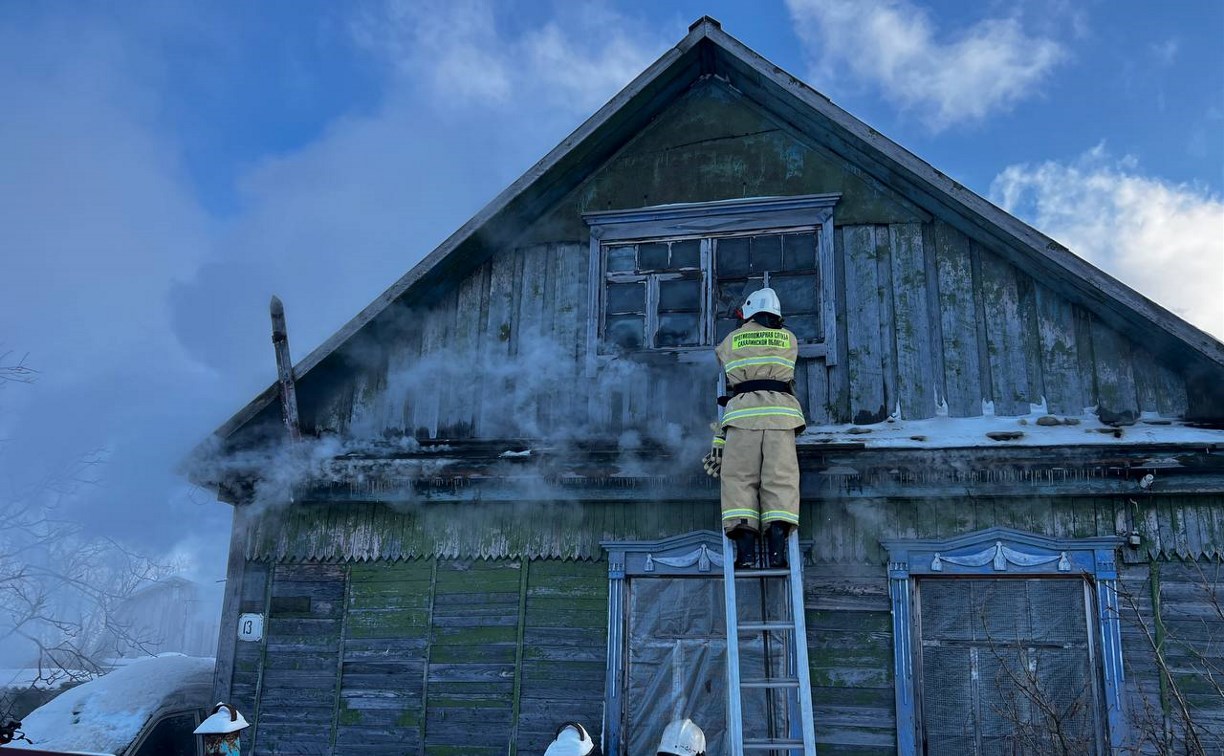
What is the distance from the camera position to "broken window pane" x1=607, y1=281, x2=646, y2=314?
26.6 feet

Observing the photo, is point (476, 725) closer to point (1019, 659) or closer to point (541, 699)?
point (541, 699)

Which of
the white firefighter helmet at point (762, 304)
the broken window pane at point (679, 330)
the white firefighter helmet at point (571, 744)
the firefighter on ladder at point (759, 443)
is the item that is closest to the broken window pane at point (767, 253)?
the broken window pane at point (679, 330)

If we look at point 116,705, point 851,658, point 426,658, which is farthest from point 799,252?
point 116,705

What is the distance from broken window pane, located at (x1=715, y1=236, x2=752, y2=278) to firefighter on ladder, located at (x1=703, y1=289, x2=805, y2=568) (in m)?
1.66

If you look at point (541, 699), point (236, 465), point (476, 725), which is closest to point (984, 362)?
point (541, 699)

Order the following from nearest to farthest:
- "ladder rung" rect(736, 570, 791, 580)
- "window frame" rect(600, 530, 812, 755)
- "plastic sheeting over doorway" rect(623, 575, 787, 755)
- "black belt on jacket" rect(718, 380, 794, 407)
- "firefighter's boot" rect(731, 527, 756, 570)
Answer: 1. "ladder rung" rect(736, 570, 791, 580)
2. "firefighter's boot" rect(731, 527, 756, 570)
3. "black belt on jacket" rect(718, 380, 794, 407)
4. "plastic sheeting over doorway" rect(623, 575, 787, 755)
5. "window frame" rect(600, 530, 812, 755)

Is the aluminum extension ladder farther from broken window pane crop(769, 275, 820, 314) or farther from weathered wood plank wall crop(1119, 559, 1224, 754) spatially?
broken window pane crop(769, 275, 820, 314)

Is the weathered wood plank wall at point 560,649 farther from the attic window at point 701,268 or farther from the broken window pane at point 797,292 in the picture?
the broken window pane at point 797,292

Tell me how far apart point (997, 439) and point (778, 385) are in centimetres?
164

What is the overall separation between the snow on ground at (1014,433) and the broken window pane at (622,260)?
223 centimetres

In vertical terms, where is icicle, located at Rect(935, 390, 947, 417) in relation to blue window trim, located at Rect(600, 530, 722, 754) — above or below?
above

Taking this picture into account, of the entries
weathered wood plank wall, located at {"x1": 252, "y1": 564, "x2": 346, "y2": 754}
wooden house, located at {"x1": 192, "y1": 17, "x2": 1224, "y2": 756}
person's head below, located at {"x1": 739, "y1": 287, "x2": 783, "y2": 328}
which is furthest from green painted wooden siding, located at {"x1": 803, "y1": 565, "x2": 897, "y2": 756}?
weathered wood plank wall, located at {"x1": 252, "y1": 564, "x2": 346, "y2": 754}

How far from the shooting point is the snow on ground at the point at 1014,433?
630 centimetres

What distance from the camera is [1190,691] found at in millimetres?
6133
